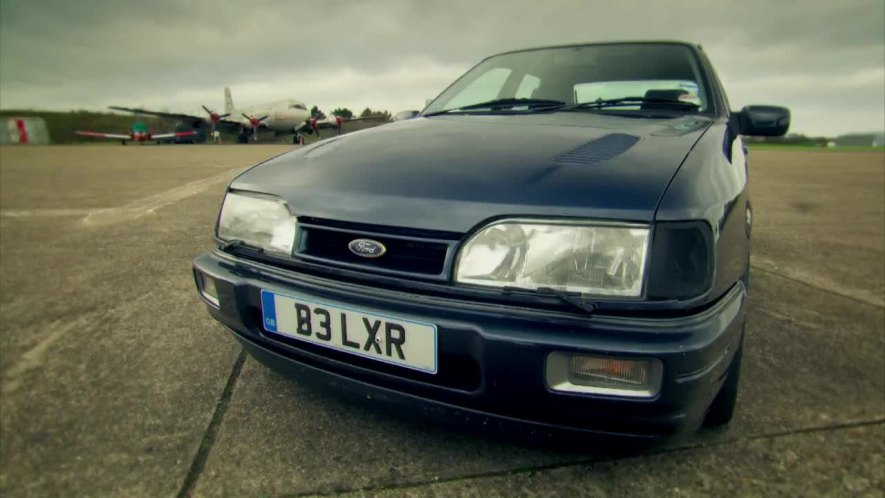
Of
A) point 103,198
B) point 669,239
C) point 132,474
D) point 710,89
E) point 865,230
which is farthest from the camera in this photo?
point 103,198

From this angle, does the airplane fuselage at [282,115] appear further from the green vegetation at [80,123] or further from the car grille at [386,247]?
the car grille at [386,247]

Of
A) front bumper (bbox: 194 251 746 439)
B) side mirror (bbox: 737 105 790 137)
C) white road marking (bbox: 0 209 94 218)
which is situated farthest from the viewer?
white road marking (bbox: 0 209 94 218)

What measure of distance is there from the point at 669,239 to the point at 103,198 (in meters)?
6.05

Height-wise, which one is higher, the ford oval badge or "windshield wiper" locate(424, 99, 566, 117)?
"windshield wiper" locate(424, 99, 566, 117)

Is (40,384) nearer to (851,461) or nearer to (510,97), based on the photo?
(510,97)

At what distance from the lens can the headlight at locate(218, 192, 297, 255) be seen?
1304 mm

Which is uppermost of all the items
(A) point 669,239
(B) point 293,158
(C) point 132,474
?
(B) point 293,158

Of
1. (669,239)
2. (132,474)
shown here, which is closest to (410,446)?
(132,474)

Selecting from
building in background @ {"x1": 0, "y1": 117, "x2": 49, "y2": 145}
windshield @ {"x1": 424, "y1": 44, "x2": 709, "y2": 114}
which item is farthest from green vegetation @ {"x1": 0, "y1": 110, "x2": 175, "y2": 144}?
windshield @ {"x1": 424, "y1": 44, "x2": 709, "y2": 114}

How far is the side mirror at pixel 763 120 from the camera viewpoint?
210 cm

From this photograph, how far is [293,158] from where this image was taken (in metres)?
1.54

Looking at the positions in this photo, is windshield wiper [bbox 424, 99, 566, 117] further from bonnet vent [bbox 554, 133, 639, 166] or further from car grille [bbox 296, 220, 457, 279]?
car grille [bbox 296, 220, 457, 279]

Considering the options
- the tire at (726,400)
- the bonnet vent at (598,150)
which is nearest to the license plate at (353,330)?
the bonnet vent at (598,150)

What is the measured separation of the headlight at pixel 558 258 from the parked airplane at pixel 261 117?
33729mm
